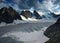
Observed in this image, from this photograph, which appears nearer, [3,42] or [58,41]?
[58,41]

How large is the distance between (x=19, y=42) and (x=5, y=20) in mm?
119845

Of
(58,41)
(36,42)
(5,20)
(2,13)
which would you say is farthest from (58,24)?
(2,13)

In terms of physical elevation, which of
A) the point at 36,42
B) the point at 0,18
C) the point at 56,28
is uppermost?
the point at 0,18

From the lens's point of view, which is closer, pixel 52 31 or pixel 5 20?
pixel 52 31

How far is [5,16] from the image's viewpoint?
167875 millimetres

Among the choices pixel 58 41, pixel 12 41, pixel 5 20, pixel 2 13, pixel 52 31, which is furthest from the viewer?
pixel 2 13

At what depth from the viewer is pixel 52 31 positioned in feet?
151

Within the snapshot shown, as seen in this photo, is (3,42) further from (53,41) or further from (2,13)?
(2,13)

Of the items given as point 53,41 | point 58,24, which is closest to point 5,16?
point 58,24

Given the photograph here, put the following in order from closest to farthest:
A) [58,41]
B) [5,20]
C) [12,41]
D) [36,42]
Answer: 1. [58,41]
2. [36,42]
3. [12,41]
4. [5,20]

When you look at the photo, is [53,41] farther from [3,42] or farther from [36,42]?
[3,42]

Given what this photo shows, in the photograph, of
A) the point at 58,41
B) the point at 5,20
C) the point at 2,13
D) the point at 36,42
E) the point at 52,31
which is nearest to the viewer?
the point at 58,41

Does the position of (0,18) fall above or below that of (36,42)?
above

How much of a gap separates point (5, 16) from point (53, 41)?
13931 centimetres
